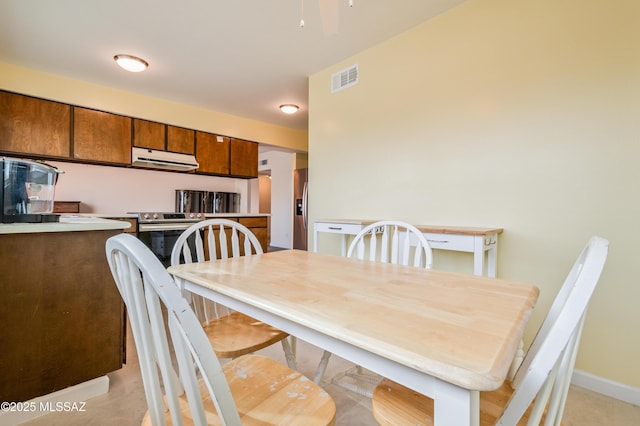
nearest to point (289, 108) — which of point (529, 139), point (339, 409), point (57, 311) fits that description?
point (529, 139)

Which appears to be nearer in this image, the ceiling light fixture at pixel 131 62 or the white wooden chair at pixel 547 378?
the white wooden chair at pixel 547 378

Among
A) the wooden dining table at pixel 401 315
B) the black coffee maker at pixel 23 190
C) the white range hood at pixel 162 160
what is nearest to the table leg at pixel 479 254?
the wooden dining table at pixel 401 315

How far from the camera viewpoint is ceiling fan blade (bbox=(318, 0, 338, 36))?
1.43m

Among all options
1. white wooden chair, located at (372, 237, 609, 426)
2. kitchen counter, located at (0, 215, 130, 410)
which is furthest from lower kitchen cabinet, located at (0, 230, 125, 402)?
white wooden chair, located at (372, 237, 609, 426)

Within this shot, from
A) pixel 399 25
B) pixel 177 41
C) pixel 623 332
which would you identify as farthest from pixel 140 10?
pixel 623 332

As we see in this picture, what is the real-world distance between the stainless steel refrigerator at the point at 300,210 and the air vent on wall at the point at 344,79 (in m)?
2.82

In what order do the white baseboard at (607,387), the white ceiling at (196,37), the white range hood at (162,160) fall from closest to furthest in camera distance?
the white baseboard at (607,387) → the white ceiling at (196,37) → the white range hood at (162,160)

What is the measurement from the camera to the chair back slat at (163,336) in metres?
0.51

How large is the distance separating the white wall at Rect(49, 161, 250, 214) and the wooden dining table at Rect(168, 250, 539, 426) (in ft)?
11.4

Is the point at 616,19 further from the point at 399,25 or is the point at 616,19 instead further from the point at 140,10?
the point at 140,10

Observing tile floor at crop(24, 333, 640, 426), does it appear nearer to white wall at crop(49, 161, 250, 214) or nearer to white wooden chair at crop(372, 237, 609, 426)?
white wooden chair at crop(372, 237, 609, 426)

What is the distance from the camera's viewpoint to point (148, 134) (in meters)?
3.86

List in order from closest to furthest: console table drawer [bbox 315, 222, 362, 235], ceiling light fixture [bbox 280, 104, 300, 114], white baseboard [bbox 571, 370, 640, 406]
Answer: white baseboard [bbox 571, 370, 640, 406], console table drawer [bbox 315, 222, 362, 235], ceiling light fixture [bbox 280, 104, 300, 114]

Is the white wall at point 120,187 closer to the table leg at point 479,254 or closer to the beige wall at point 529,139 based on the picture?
the beige wall at point 529,139
